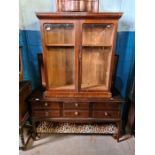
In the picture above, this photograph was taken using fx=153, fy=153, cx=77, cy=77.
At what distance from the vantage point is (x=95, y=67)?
6.41 feet

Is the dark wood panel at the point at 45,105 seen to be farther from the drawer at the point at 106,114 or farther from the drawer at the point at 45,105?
the drawer at the point at 106,114

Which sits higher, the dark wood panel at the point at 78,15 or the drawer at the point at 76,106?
the dark wood panel at the point at 78,15

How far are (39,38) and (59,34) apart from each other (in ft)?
1.55

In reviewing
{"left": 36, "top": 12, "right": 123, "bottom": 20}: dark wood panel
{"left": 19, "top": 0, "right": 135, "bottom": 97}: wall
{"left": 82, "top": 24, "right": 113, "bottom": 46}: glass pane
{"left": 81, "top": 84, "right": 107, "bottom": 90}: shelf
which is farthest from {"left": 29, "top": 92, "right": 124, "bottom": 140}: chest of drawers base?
{"left": 36, "top": 12, "right": 123, "bottom": 20}: dark wood panel

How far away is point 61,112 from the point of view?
192 cm

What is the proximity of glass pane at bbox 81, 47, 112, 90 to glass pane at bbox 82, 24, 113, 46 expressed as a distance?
8 cm

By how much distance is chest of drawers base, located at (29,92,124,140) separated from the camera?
185cm

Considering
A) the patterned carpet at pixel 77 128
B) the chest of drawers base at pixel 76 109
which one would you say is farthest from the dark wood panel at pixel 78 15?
the patterned carpet at pixel 77 128

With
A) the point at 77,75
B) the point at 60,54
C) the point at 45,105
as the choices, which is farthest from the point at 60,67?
the point at 45,105

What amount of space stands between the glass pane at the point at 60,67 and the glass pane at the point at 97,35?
219mm

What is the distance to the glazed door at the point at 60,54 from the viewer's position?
174 centimetres

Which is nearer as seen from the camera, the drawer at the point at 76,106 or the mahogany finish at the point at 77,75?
the mahogany finish at the point at 77,75
